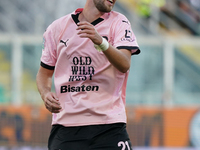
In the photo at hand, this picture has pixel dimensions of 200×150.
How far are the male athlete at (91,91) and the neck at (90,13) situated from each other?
0.18 ft

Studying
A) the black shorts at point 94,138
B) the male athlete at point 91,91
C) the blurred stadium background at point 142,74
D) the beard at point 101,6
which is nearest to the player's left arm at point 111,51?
the male athlete at point 91,91

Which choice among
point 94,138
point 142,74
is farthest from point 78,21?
point 142,74

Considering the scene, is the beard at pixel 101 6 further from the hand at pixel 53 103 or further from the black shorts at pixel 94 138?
the black shorts at pixel 94 138

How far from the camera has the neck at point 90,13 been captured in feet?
12.4

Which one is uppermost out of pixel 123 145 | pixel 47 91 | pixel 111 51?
pixel 111 51

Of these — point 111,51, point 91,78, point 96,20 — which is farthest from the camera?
point 96,20

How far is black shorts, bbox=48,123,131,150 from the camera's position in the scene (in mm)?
3516

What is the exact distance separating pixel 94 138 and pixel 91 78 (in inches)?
18.8

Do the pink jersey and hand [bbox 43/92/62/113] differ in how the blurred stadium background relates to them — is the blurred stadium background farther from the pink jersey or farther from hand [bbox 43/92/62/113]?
hand [bbox 43/92/62/113]

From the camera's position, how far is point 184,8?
1781 cm

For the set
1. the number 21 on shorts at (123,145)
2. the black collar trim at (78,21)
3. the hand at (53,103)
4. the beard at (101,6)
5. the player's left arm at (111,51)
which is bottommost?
the number 21 on shorts at (123,145)

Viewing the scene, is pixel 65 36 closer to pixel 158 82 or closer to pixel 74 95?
pixel 74 95

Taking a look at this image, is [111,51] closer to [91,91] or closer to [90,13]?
[91,91]

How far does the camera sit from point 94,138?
352 cm
